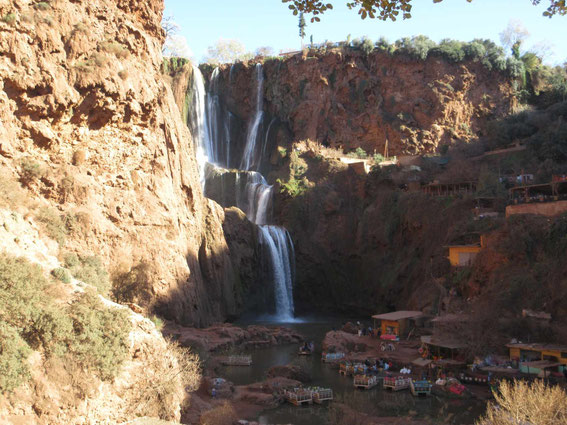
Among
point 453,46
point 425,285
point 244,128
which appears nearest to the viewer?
point 425,285

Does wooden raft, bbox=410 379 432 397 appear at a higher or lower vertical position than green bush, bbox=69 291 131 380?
lower

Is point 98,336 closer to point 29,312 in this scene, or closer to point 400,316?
point 29,312

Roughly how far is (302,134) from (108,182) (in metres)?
35.3

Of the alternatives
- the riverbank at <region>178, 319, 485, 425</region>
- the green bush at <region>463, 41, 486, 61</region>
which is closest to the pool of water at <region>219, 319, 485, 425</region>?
the riverbank at <region>178, 319, 485, 425</region>

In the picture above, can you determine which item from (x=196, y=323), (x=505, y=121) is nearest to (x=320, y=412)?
(x=196, y=323)

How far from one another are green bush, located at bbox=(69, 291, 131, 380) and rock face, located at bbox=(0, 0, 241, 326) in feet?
39.3

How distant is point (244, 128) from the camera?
6662cm

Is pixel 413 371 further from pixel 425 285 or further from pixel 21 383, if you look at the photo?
pixel 21 383

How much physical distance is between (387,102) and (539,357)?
41712 mm

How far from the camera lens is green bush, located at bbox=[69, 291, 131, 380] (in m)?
13.8

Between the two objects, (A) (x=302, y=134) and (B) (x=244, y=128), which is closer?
(A) (x=302, y=134)

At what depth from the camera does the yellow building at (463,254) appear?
36.1 meters

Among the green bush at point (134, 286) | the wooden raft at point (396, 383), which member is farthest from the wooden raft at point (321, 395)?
the green bush at point (134, 286)

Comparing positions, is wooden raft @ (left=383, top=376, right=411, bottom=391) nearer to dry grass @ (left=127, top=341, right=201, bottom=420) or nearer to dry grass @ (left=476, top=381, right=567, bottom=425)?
dry grass @ (left=476, top=381, right=567, bottom=425)
